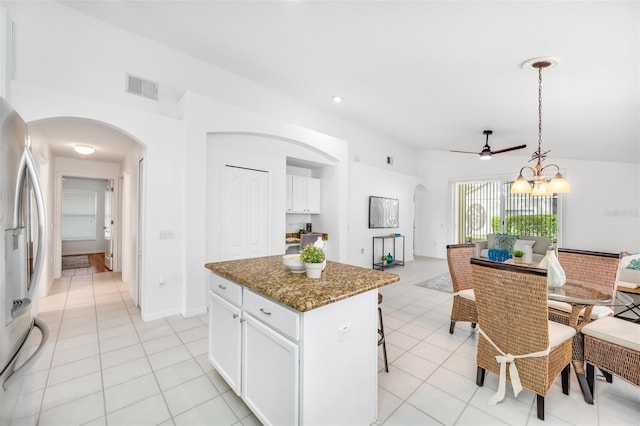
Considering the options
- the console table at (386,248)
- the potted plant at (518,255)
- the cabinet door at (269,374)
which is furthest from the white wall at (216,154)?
the potted plant at (518,255)

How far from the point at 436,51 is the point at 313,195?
3.38m

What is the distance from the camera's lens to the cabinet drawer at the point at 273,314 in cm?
137

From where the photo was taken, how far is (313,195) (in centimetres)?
576

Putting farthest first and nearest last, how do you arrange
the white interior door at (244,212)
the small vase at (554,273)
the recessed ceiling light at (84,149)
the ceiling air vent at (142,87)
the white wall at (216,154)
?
the recessed ceiling light at (84,149)
the white interior door at (244,212)
the white wall at (216,154)
the ceiling air vent at (142,87)
the small vase at (554,273)

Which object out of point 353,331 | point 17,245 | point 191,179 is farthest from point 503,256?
point 17,245

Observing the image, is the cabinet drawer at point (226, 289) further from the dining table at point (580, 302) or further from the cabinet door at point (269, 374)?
the dining table at point (580, 302)

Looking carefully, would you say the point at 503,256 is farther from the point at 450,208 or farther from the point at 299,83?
the point at 450,208

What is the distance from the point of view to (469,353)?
8.79ft

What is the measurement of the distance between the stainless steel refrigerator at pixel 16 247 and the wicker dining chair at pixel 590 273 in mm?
3741

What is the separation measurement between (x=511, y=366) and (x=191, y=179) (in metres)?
3.72

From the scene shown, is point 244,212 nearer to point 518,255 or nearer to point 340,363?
point 340,363

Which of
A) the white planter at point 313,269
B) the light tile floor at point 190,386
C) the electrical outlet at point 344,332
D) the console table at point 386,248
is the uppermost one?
the white planter at point 313,269

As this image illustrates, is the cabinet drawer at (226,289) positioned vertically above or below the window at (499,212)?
below

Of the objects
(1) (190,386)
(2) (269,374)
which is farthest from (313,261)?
(1) (190,386)
